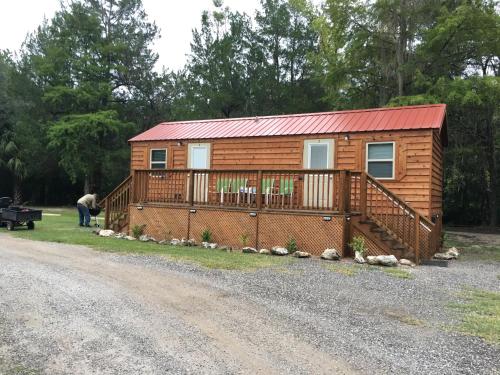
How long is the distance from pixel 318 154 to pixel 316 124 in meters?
0.89

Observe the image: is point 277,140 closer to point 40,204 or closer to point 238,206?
point 238,206

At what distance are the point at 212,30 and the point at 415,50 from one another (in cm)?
1383

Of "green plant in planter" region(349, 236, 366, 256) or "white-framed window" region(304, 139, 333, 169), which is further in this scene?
"white-framed window" region(304, 139, 333, 169)

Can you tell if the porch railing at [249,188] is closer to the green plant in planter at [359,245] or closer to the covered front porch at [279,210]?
the covered front porch at [279,210]

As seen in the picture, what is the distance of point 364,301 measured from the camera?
5.24 metres

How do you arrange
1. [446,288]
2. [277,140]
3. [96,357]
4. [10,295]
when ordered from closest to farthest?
[96,357] → [10,295] → [446,288] → [277,140]

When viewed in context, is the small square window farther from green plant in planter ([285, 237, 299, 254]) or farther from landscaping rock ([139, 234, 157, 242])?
green plant in planter ([285, 237, 299, 254])

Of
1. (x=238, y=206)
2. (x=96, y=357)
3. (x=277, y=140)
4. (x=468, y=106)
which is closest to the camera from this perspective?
(x=96, y=357)

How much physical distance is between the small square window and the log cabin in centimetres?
60

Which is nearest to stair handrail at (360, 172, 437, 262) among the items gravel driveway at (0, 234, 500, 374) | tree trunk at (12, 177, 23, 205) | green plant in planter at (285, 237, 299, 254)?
gravel driveway at (0, 234, 500, 374)

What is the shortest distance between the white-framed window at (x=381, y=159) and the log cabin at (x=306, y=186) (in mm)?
24

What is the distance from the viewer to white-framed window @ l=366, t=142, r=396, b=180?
10.2m

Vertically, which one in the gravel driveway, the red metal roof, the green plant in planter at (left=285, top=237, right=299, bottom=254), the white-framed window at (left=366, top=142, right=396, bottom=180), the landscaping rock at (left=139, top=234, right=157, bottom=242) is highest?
the red metal roof

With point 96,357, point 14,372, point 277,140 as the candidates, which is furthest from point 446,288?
point 277,140
